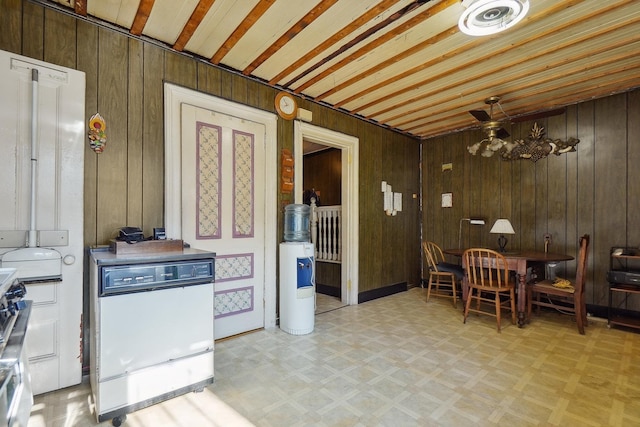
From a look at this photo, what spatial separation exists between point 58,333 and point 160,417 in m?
1.00

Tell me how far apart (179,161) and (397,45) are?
2.31 meters

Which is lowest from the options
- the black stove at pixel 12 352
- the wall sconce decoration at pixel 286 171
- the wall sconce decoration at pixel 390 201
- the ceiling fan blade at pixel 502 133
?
the black stove at pixel 12 352

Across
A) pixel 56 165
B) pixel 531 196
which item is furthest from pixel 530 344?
pixel 56 165

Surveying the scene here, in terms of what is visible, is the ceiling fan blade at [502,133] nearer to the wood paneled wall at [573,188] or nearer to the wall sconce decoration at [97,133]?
the wood paneled wall at [573,188]

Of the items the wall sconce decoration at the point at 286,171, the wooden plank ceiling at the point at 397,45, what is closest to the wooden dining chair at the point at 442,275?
the wooden plank ceiling at the point at 397,45

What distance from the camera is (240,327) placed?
10.7 ft

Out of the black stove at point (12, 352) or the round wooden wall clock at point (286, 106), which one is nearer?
the black stove at point (12, 352)

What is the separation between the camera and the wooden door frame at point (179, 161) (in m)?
2.78

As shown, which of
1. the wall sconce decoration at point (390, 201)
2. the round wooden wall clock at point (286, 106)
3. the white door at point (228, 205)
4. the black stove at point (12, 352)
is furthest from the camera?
the wall sconce decoration at point (390, 201)

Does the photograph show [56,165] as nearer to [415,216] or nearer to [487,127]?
[487,127]

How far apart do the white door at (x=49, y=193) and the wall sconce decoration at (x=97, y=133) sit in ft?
0.34

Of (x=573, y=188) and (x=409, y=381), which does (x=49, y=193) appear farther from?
(x=573, y=188)

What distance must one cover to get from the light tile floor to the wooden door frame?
24.7 inches

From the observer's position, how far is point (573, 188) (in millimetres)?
Answer: 4156
